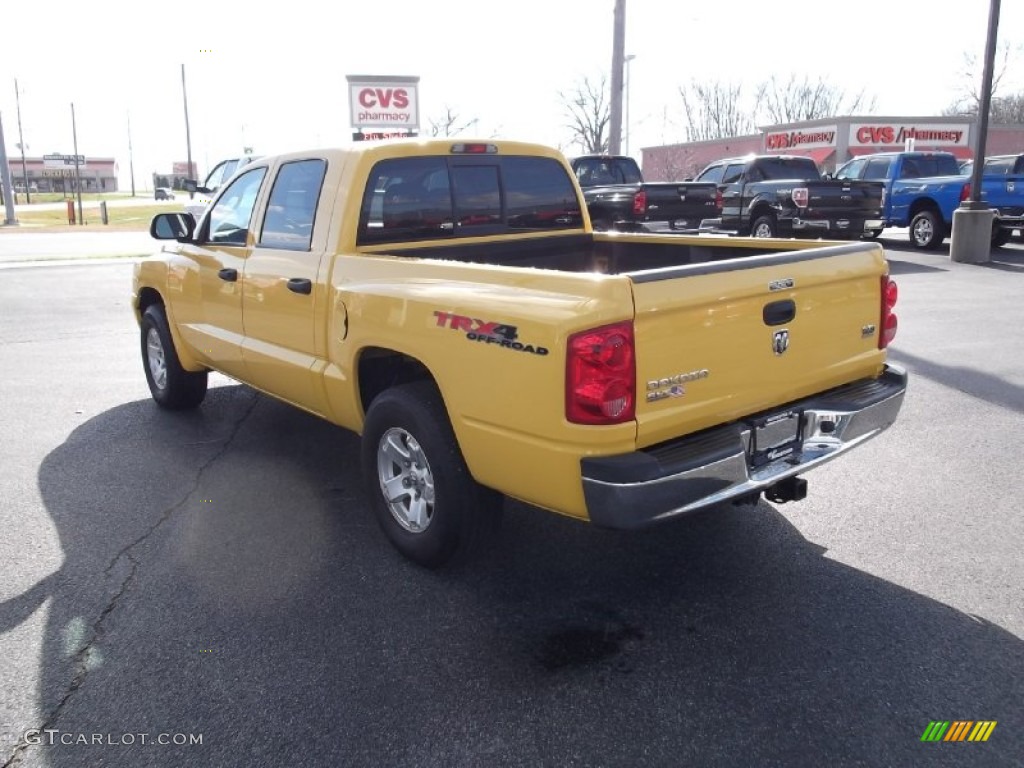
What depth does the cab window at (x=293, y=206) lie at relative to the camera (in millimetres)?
4711

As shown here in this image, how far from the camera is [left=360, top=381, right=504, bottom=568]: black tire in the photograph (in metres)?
3.73

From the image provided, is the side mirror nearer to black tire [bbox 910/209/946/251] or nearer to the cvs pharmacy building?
black tire [bbox 910/209/946/251]

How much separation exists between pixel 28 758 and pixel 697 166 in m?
55.7

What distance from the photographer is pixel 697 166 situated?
54.8m

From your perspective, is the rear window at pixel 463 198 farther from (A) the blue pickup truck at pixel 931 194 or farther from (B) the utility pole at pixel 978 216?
(B) the utility pole at pixel 978 216

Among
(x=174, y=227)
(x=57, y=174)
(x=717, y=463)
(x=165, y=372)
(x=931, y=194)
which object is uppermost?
(x=57, y=174)

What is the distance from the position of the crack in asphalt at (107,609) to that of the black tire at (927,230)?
52.6 feet

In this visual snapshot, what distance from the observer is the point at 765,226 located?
16875 millimetres

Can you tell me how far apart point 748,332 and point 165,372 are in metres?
4.68

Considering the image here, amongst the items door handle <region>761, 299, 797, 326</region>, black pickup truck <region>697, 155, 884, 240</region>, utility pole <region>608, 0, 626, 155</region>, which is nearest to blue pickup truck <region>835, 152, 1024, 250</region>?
black pickup truck <region>697, 155, 884, 240</region>

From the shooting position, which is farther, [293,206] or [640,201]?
[640,201]

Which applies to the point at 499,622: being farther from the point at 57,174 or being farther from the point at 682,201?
the point at 57,174

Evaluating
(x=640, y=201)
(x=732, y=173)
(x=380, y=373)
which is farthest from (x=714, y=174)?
(x=380, y=373)

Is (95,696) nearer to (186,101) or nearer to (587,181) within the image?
A: (587,181)
